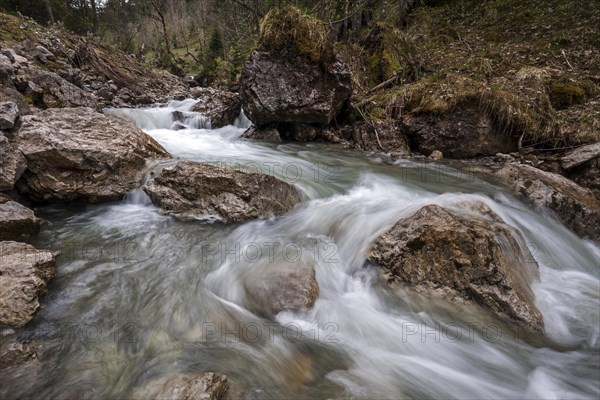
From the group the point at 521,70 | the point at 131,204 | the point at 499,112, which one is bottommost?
the point at 131,204

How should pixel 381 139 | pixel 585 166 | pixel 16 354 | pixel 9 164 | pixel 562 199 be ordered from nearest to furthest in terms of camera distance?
pixel 16 354
pixel 9 164
pixel 562 199
pixel 585 166
pixel 381 139

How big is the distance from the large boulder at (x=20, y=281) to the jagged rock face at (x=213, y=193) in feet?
6.00

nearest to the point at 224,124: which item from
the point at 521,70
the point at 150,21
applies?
the point at 521,70

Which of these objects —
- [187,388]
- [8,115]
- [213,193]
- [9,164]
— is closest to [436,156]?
[213,193]

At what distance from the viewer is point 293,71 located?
8344 millimetres

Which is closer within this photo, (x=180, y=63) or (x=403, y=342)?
(x=403, y=342)

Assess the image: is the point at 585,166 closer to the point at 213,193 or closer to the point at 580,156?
the point at 580,156

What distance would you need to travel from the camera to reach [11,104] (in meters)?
5.06

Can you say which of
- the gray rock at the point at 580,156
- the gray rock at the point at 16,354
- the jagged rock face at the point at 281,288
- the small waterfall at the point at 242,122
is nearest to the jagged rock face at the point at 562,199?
the gray rock at the point at 580,156

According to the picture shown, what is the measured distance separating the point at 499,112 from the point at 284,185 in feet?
18.1

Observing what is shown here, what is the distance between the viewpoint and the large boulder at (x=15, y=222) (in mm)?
4055

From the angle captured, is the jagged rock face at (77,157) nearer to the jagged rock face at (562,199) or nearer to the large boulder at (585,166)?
the jagged rock face at (562,199)

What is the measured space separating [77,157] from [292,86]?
501cm

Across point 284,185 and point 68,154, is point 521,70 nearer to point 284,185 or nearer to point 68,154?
point 284,185
